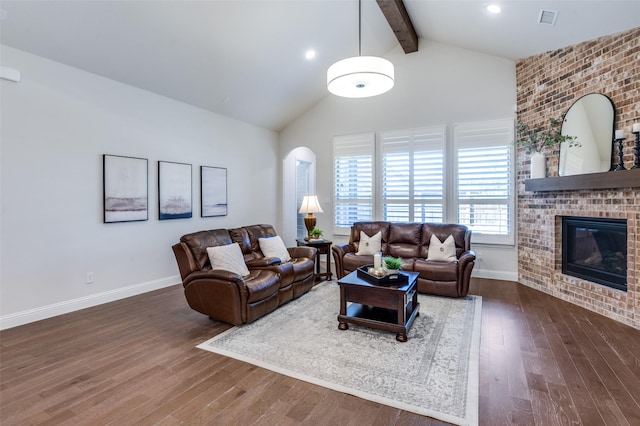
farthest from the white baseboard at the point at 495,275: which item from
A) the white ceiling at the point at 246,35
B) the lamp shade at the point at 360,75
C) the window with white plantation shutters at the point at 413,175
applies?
the lamp shade at the point at 360,75

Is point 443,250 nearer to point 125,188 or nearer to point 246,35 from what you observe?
point 246,35

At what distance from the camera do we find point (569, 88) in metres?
4.20

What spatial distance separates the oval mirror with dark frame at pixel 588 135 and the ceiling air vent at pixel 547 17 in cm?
100

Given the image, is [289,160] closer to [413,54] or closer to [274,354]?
[413,54]

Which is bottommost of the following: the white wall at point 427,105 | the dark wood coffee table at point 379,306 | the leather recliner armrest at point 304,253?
the dark wood coffee table at point 379,306

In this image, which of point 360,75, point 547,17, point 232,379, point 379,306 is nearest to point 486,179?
point 547,17

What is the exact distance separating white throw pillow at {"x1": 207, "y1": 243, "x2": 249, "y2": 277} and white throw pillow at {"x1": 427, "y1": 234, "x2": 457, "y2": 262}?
8.74 feet

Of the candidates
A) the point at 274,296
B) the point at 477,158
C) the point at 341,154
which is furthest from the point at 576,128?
the point at 274,296

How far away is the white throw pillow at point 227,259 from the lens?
3607 millimetres

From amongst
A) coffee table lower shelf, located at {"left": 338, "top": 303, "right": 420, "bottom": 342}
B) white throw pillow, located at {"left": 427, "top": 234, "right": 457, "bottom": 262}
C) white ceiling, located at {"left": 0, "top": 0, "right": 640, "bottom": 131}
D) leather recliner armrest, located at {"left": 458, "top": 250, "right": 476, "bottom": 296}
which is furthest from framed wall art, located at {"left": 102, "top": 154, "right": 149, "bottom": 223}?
leather recliner armrest, located at {"left": 458, "top": 250, "right": 476, "bottom": 296}

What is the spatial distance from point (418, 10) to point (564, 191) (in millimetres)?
3278

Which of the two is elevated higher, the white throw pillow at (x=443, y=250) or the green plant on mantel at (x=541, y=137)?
the green plant on mantel at (x=541, y=137)

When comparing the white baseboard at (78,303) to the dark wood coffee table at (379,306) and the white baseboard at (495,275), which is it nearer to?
the dark wood coffee table at (379,306)

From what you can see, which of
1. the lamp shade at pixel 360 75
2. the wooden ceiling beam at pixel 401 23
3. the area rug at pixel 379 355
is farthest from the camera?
the wooden ceiling beam at pixel 401 23
